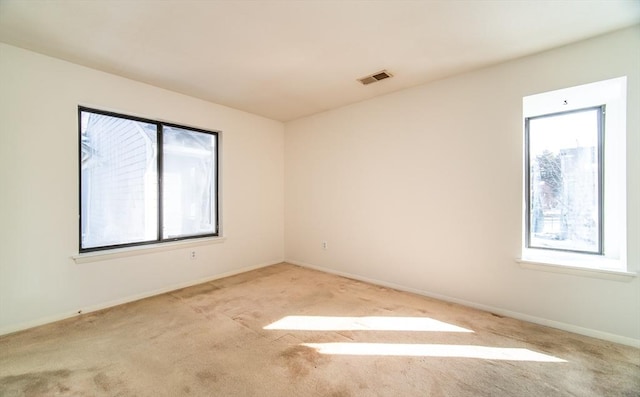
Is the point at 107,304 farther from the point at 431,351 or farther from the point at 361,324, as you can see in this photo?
the point at 431,351

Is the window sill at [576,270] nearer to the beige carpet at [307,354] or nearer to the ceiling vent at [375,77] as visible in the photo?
the beige carpet at [307,354]

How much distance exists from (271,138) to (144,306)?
10.9 ft

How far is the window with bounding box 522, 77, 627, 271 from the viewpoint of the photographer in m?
2.81

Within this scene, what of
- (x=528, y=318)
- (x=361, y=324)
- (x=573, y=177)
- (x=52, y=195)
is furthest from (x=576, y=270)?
(x=52, y=195)

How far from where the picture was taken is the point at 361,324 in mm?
2697

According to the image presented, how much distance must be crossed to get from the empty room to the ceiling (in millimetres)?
23

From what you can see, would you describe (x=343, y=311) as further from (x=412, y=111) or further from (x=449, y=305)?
(x=412, y=111)

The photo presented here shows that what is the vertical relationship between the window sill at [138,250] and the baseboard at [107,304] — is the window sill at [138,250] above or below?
above

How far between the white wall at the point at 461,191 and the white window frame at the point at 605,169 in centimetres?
11

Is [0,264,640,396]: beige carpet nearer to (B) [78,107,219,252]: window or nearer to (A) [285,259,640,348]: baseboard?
(A) [285,259,640,348]: baseboard

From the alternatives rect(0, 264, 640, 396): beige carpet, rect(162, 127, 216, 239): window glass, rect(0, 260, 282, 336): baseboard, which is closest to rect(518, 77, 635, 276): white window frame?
rect(0, 264, 640, 396): beige carpet

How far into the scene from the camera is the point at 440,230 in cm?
335

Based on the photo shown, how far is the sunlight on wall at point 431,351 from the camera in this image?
2.13m

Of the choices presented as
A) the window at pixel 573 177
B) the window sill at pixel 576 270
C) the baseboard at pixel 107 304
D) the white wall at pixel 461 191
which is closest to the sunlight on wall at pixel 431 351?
the white wall at pixel 461 191
